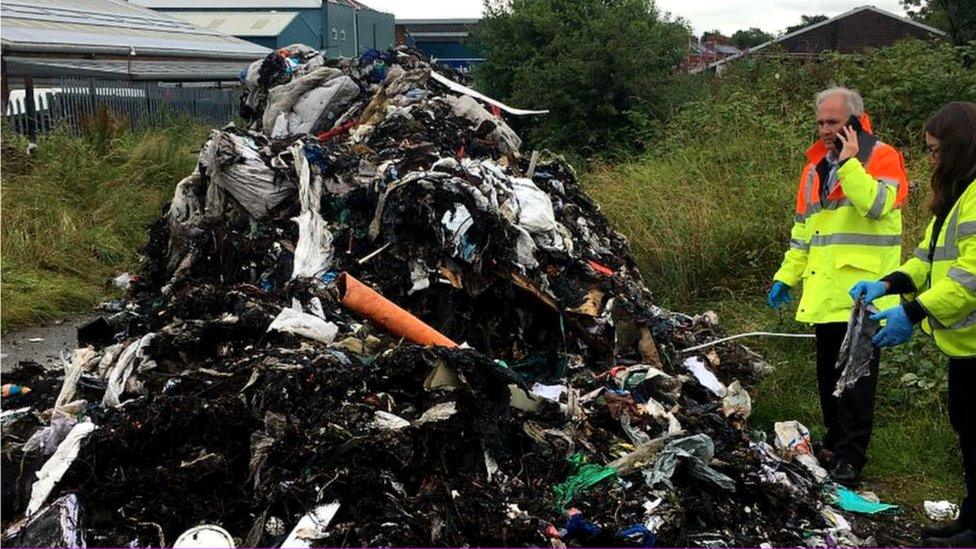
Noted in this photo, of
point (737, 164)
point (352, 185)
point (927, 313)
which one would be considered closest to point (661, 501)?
point (927, 313)

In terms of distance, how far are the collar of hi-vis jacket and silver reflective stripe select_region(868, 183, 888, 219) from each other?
0.48ft

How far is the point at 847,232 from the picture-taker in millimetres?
4000

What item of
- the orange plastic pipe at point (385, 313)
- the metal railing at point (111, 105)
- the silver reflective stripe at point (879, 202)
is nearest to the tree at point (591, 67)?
the metal railing at point (111, 105)

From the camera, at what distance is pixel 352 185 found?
5.92 m

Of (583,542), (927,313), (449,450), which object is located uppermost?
(927,313)

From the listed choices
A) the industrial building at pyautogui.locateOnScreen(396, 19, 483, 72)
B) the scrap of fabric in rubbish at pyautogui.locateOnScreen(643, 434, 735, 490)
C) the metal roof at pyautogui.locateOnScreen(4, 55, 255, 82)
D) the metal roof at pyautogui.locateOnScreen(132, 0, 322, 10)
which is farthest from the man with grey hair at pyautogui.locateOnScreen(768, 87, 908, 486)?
the industrial building at pyautogui.locateOnScreen(396, 19, 483, 72)

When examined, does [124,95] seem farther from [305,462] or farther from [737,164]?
[305,462]

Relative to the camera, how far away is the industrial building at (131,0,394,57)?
28.6m

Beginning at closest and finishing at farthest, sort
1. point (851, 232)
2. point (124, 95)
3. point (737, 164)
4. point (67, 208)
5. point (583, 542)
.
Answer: point (583, 542) < point (851, 232) < point (67, 208) < point (737, 164) < point (124, 95)

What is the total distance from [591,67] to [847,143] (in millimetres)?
11874

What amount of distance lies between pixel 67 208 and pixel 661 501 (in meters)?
6.54

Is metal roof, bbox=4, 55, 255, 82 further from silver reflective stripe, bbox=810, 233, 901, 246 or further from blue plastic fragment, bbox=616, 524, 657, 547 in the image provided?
blue plastic fragment, bbox=616, 524, 657, 547

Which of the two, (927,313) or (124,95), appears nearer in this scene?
(927,313)

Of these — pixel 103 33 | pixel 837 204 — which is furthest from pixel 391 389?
pixel 103 33
